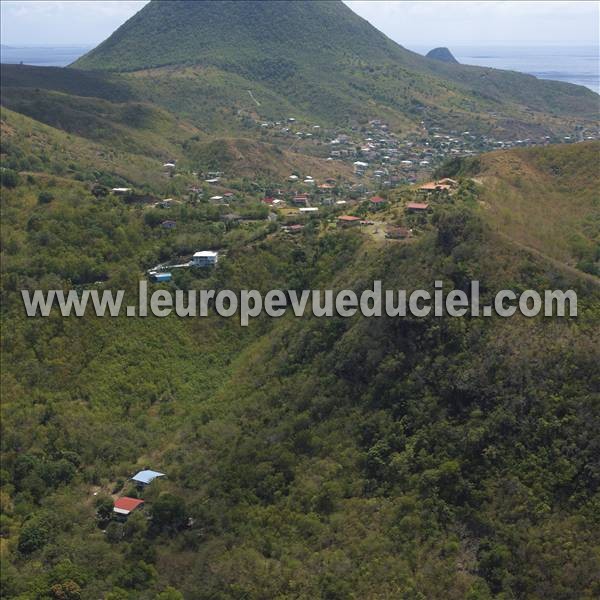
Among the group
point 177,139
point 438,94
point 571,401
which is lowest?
point 571,401

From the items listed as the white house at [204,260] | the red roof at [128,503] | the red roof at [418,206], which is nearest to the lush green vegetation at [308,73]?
the white house at [204,260]

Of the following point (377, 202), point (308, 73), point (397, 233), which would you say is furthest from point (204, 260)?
point (308, 73)

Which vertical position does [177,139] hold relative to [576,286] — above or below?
above

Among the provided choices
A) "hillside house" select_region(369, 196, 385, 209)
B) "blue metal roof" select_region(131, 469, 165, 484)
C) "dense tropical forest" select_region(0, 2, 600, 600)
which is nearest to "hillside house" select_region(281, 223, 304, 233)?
"dense tropical forest" select_region(0, 2, 600, 600)

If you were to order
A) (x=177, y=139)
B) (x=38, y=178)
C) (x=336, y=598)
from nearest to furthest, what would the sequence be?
(x=336, y=598), (x=38, y=178), (x=177, y=139)

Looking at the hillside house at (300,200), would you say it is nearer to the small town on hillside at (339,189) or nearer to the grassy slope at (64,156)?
the small town on hillside at (339,189)

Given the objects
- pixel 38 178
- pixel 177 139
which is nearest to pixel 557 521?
pixel 38 178

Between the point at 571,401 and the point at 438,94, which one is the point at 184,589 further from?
the point at 438,94
